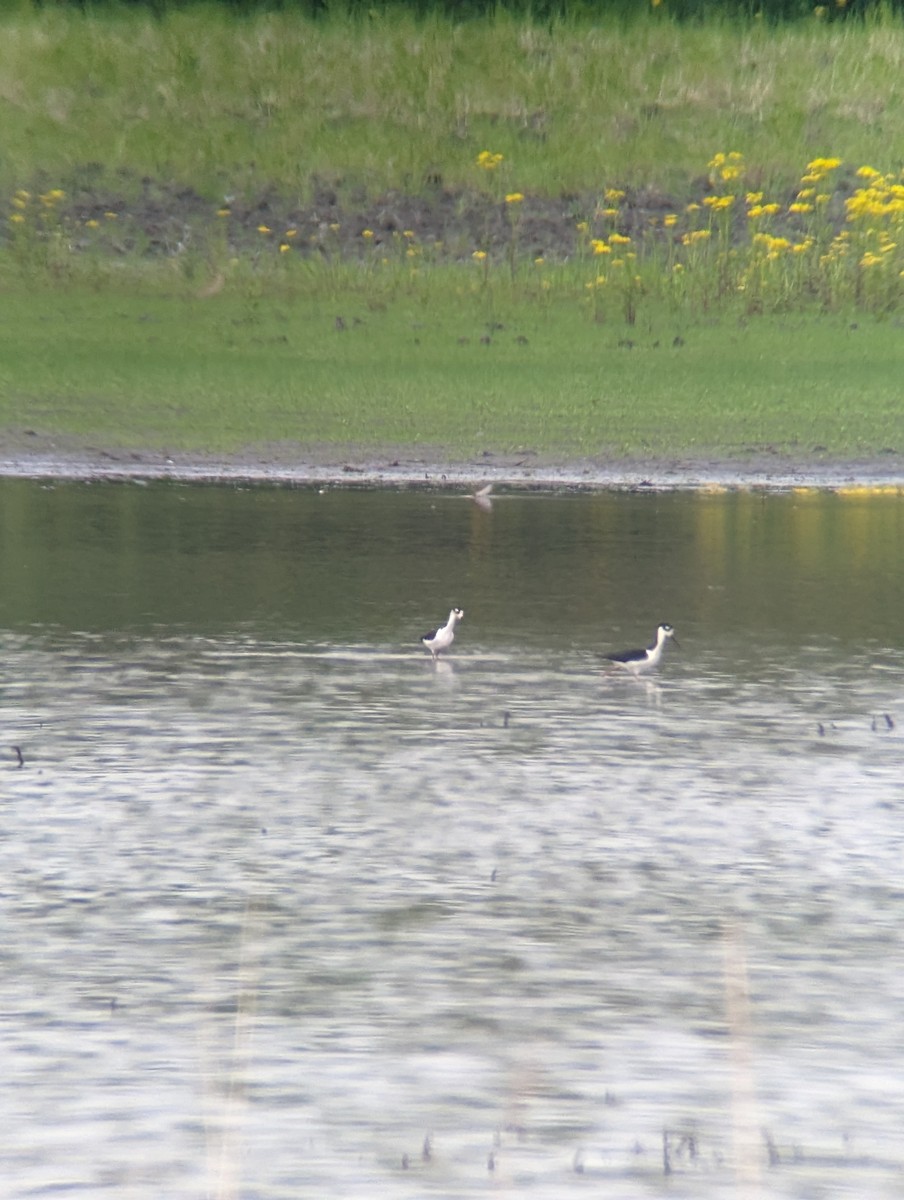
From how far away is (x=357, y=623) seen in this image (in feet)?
43.2

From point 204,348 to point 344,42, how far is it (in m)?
8.35

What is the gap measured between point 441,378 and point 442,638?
1309 cm

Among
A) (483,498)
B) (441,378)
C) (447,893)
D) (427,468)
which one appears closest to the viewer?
(447,893)

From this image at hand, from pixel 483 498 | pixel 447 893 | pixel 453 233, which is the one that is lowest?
pixel 453 233

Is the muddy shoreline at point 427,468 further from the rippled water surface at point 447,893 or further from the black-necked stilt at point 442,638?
the black-necked stilt at point 442,638

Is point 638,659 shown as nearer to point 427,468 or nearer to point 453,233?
point 427,468

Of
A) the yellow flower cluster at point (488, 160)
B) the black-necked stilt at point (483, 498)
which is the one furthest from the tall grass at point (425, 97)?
the black-necked stilt at point (483, 498)

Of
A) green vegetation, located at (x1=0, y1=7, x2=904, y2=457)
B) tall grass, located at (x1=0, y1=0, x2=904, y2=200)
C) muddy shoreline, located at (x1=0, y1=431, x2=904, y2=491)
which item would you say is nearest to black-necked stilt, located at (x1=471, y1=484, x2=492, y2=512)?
muddy shoreline, located at (x1=0, y1=431, x2=904, y2=491)

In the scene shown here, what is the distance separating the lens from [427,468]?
21.9 metres

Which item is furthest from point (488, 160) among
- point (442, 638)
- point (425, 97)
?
point (442, 638)

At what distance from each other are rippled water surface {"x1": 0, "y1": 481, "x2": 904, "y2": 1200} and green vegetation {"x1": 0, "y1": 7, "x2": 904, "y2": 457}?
31.7 feet

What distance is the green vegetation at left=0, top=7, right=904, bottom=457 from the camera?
24.0 metres

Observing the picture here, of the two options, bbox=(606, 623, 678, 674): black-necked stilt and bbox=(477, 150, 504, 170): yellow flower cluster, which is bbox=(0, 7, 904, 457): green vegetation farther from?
bbox=(606, 623, 678, 674): black-necked stilt

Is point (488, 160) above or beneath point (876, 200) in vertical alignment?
above
